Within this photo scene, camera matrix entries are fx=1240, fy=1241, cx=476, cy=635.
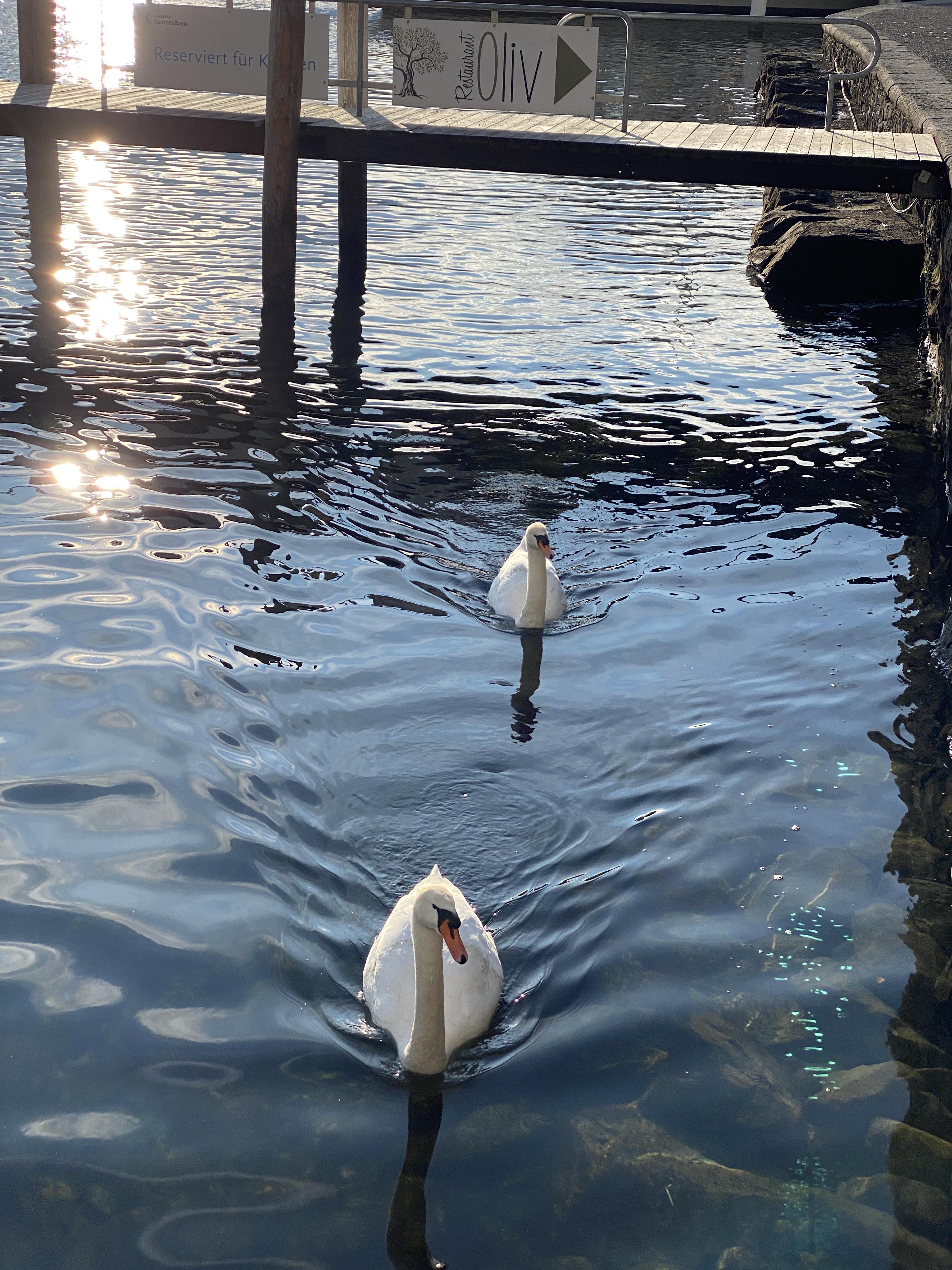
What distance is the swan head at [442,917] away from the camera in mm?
4016

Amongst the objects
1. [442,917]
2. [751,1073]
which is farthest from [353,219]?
[751,1073]

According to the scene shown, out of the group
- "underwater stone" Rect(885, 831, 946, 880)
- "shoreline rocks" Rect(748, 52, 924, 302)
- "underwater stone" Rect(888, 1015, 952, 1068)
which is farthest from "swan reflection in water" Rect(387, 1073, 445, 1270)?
"shoreline rocks" Rect(748, 52, 924, 302)

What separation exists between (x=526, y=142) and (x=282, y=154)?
7.56 ft

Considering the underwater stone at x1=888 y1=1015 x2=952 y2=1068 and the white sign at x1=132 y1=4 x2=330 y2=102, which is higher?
the white sign at x1=132 y1=4 x2=330 y2=102

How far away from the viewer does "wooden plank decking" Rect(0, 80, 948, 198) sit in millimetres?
11039

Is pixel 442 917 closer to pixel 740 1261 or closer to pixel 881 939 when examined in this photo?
pixel 740 1261

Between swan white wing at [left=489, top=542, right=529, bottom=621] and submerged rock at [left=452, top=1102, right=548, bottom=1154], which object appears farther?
swan white wing at [left=489, top=542, right=529, bottom=621]

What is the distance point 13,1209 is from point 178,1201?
1.59 feet

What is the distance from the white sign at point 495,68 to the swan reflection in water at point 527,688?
752cm

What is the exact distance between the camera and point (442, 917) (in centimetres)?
403

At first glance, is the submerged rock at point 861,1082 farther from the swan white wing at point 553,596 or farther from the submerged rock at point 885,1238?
the swan white wing at point 553,596

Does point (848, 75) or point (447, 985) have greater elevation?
point (848, 75)

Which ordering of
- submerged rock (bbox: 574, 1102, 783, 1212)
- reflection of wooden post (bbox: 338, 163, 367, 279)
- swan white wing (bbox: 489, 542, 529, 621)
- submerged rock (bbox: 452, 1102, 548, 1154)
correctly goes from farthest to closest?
reflection of wooden post (bbox: 338, 163, 367, 279), swan white wing (bbox: 489, 542, 529, 621), submerged rock (bbox: 452, 1102, 548, 1154), submerged rock (bbox: 574, 1102, 783, 1212)

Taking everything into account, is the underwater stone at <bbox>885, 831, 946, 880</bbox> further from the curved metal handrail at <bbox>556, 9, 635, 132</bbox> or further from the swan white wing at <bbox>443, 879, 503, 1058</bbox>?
the curved metal handrail at <bbox>556, 9, 635, 132</bbox>
